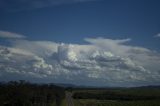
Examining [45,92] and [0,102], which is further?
[45,92]

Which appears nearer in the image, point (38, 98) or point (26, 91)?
point (26, 91)

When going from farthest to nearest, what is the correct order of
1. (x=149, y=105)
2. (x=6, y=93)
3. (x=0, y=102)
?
(x=149, y=105)
(x=6, y=93)
(x=0, y=102)

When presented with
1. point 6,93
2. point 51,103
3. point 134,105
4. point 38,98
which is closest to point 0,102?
point 6,93

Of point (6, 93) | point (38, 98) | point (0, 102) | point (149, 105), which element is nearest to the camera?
point (0, 102)

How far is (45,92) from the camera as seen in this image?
12962cm

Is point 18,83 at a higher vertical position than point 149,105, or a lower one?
higher

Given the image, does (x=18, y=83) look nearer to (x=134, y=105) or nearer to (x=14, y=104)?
(x=14, y=104)

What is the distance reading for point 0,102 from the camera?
91.0 metres

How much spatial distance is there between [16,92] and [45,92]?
26101mm

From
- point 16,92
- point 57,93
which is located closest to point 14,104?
point 16,92

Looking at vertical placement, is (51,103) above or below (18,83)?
below

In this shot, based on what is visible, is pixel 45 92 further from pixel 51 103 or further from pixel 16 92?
pixel 16 92

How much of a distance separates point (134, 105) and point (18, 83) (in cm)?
5959

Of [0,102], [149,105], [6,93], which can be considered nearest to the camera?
[0,102]
